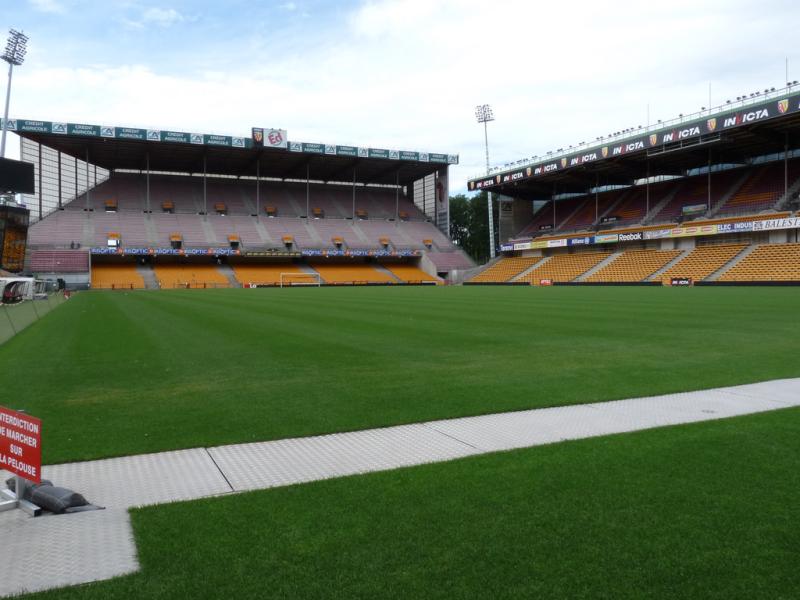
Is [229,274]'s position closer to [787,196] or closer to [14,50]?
[14,50]

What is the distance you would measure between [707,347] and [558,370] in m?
4.27

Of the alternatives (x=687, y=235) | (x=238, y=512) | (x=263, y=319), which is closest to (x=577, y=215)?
(x=687, y=235)

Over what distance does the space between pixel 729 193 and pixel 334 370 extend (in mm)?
57866

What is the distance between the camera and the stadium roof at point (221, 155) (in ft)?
204

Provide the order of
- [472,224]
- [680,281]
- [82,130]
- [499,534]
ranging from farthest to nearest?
[472,224] < [82,130] < [680,281] < [499,534]

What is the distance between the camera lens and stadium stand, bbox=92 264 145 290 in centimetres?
6136

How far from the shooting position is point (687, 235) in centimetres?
5403

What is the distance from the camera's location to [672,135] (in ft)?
167

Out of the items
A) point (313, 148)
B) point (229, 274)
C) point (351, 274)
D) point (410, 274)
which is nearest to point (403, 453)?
point (229, 274)

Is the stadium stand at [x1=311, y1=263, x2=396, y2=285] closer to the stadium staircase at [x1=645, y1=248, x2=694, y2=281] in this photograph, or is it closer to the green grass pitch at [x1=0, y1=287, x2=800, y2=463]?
the stadium staircase at [x1=645, y1=248, x2=694, y2=281]

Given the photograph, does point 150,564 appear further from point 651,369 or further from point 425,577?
point 651,369

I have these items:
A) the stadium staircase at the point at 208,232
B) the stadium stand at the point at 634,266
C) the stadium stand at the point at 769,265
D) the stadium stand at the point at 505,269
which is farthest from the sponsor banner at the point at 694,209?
the stadium staircase at the point at 208,232

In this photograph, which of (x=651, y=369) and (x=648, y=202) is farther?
(x=648, y=202)

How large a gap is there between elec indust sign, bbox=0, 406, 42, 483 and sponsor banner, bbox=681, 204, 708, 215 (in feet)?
202
